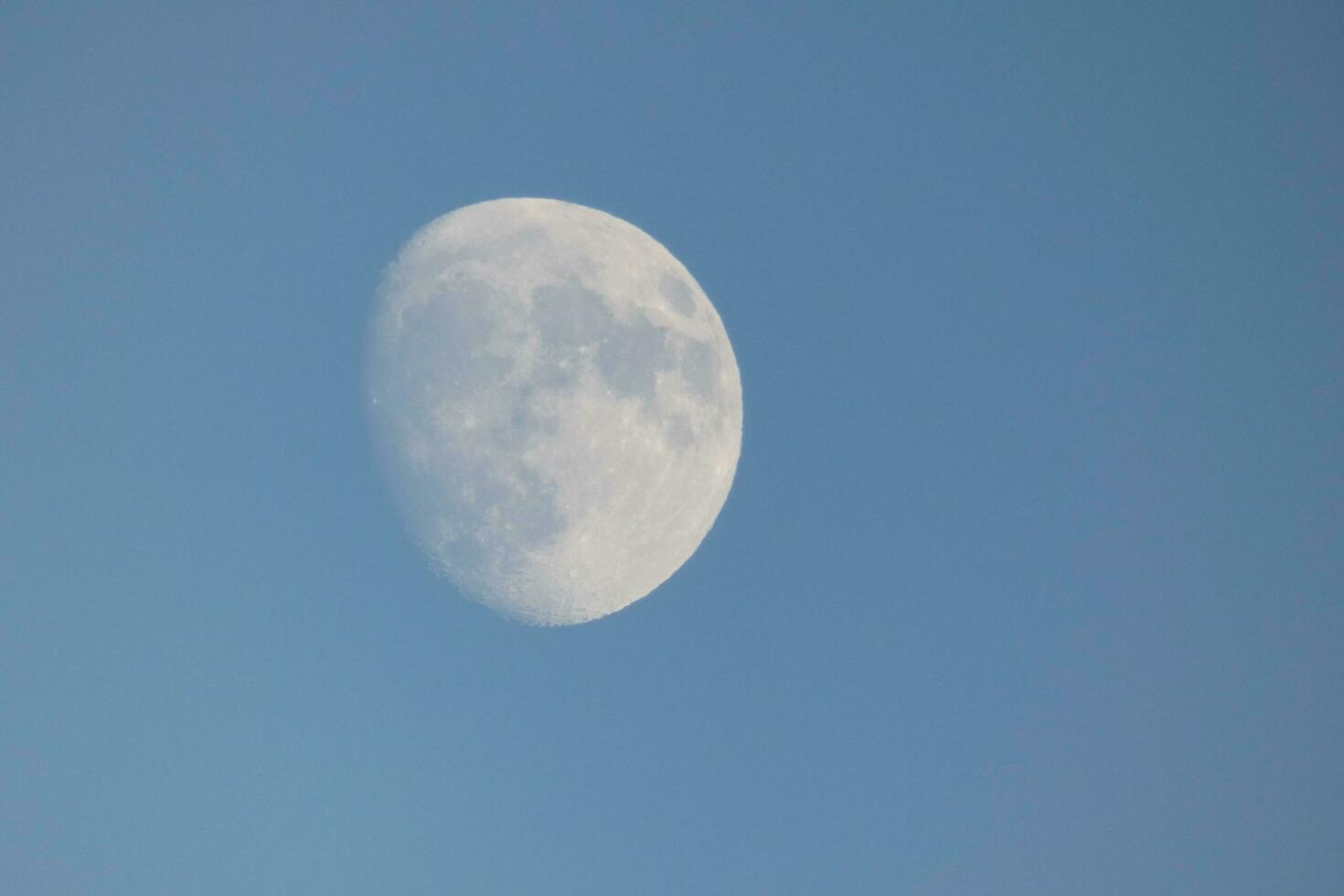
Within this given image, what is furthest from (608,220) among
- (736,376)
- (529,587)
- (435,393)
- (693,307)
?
(529,587)

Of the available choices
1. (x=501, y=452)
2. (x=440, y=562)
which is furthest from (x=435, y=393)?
(x=440, y=562)

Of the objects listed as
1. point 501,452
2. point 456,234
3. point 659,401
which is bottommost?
point 501,452

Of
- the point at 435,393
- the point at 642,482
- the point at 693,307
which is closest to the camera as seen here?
the point at 435,393

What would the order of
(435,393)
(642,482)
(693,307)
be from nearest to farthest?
(435,393) → (642,482) → (693,307)

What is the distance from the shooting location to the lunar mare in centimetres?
1602

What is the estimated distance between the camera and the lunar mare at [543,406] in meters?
16.0

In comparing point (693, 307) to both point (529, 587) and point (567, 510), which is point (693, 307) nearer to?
point (567, 510)

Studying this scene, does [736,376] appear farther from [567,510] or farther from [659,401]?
[567,510]

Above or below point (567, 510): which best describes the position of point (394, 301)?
above

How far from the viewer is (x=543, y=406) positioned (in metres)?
15.9

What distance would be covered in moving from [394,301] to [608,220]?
5.44 metres

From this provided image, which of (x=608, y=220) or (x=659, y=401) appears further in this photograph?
(x=608, y=220)

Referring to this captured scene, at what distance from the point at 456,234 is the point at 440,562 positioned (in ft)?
23.5

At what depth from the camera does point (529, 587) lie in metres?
17.6
